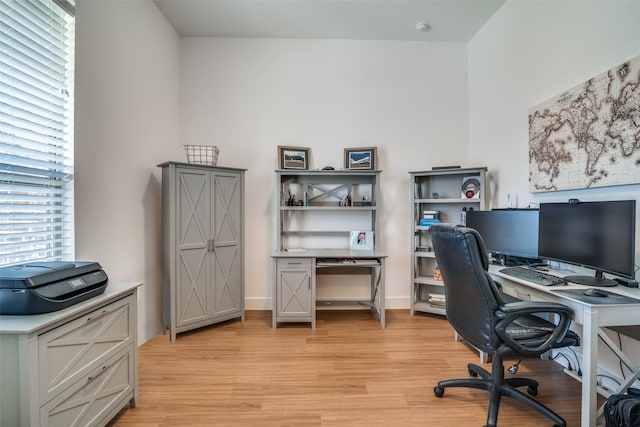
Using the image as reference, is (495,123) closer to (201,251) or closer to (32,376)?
(201,251)

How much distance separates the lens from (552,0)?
235cm

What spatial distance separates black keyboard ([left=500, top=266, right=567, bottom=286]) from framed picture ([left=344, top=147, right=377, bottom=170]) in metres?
1.86

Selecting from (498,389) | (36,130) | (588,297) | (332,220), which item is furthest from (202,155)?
(588,297)

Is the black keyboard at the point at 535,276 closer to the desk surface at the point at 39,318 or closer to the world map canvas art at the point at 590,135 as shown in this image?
the world map canvas art at the point at 590,135

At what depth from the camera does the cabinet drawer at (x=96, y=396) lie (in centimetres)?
126

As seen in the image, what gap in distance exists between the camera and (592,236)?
1752mm

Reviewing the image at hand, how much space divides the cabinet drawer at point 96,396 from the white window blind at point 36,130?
2.72 feet

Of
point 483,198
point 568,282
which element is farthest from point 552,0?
point 568,282

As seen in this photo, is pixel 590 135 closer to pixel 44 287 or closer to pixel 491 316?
pixel 491 316

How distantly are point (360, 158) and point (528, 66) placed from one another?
1.85 metres

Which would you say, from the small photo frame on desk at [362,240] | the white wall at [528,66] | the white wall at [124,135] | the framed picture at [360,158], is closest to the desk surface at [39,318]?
the white wall at [124,135]

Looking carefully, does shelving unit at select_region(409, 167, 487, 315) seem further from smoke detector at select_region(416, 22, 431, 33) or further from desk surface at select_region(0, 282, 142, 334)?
desk surface at select_region(0, 282, 142, 334)

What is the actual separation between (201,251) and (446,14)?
3.70 m

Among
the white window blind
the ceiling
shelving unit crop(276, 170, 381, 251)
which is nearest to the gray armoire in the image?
shelving unit crop(276, 170, 381, 251)
